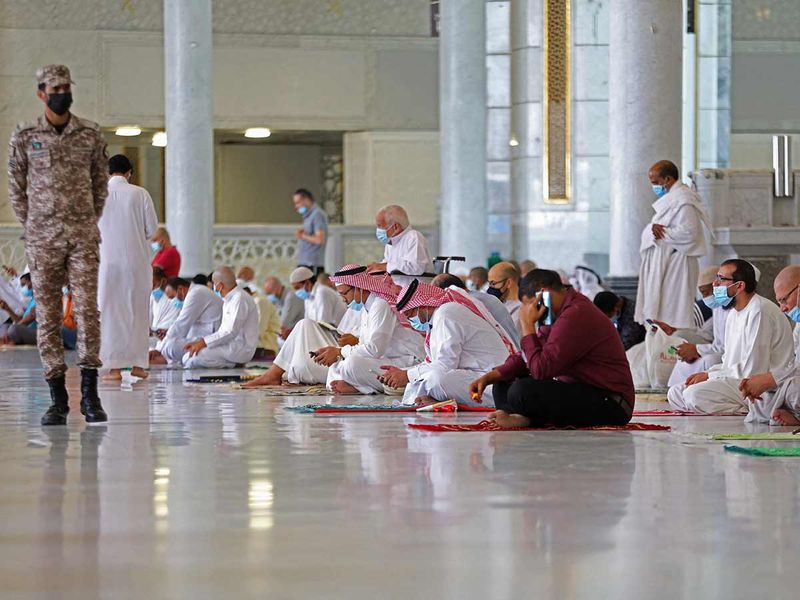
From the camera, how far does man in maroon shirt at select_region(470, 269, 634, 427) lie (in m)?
5.81

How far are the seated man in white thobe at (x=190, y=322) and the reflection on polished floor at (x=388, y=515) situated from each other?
519 cm

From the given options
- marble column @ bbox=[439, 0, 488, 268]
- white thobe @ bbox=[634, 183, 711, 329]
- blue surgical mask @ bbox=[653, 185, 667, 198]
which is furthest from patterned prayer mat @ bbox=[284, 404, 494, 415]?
marble column @ bbox=[439, 0, 488, 268]

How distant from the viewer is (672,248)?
9.20 meters

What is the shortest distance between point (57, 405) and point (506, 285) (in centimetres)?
337

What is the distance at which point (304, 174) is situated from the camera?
20891 mm

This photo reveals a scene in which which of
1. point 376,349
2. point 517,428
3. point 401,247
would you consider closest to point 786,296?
point 517,428

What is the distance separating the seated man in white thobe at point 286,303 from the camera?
13.2m

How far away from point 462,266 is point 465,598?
37.9ft

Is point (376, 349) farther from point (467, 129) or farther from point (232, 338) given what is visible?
point (467, 129)

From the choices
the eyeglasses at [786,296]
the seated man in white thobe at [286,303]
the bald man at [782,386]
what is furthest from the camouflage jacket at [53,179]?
the seated man in white thobe at [286,303]

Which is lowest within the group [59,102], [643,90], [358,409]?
[358,409]

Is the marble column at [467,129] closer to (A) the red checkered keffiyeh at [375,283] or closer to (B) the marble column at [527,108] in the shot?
(B) the marble column at [527,108]

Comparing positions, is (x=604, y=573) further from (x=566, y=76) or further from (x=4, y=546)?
(x=566, y=76)

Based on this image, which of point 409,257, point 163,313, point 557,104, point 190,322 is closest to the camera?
point 409,257
